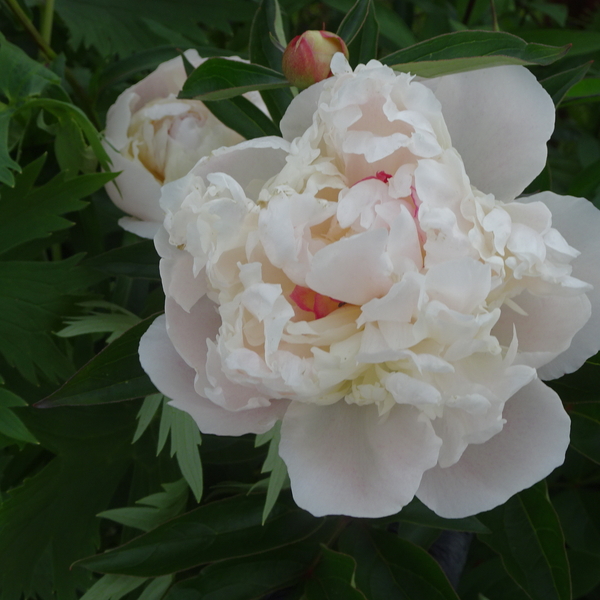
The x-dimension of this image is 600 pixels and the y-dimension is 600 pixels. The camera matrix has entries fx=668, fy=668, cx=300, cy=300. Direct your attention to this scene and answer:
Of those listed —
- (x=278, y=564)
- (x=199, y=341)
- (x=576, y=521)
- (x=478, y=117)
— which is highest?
(x=478, y=117)

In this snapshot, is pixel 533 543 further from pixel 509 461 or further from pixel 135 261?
pixel 135 261

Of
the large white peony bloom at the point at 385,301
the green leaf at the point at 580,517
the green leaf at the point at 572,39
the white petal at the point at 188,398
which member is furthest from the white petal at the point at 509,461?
the green leaf at the point at 572,39

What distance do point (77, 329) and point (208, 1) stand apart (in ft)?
1.82

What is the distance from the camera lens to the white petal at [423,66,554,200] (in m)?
0.46

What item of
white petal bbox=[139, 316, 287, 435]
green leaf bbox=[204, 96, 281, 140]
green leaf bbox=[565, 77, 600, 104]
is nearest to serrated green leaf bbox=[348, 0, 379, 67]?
green leaf bbox=[204, 96, 281, 140]

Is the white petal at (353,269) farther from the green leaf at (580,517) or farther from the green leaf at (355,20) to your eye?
the green leaf at (580,517)

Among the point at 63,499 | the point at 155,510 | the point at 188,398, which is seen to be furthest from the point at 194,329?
the point at 63,499

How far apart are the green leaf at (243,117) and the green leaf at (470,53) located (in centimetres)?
14

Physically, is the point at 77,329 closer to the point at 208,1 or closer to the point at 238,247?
the point at 238,247

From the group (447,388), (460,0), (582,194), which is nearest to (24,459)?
(447,388)

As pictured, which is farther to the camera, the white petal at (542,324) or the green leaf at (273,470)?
the green leaf at (273,470)

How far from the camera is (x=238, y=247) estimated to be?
1.40 feet

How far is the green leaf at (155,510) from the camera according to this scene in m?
0.64

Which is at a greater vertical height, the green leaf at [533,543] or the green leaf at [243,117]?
the green leaf at [243,117]
